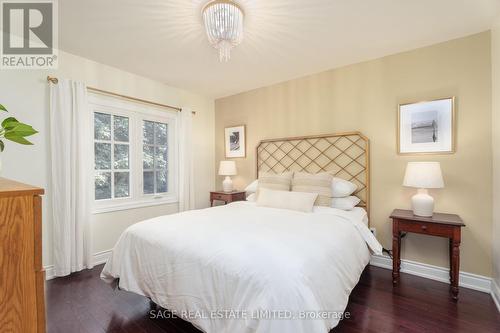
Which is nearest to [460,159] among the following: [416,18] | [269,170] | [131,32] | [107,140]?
[416,18]

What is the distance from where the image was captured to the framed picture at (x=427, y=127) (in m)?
2.37

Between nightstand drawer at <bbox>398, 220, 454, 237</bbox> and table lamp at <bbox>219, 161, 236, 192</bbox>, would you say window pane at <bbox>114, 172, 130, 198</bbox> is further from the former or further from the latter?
nightstand drawer at <bbox>398, 220, 454, 237</bbox>

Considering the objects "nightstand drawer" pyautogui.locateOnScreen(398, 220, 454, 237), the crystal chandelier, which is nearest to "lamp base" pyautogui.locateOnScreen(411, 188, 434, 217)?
"nightstand drawer" pyautogui.locateOnScreen(398, 220, 454, 237)

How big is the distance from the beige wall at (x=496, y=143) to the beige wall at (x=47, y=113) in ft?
12.1

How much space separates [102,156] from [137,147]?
454mm

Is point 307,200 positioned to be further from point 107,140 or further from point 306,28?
point 107,140

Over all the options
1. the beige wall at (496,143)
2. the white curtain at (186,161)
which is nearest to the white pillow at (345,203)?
the beige wall at (496,143)

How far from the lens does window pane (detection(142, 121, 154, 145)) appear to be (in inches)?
136

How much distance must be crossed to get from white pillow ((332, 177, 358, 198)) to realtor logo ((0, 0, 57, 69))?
3059 millimetres

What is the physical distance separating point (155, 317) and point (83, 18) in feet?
8.37

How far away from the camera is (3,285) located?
67 cm

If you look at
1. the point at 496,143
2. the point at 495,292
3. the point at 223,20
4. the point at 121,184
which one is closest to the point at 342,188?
the point at 496,143

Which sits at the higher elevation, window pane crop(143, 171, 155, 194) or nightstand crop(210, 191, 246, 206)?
window pane crop(143, 171, 155, 194)

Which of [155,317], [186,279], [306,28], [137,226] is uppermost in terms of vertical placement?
[306,28]
